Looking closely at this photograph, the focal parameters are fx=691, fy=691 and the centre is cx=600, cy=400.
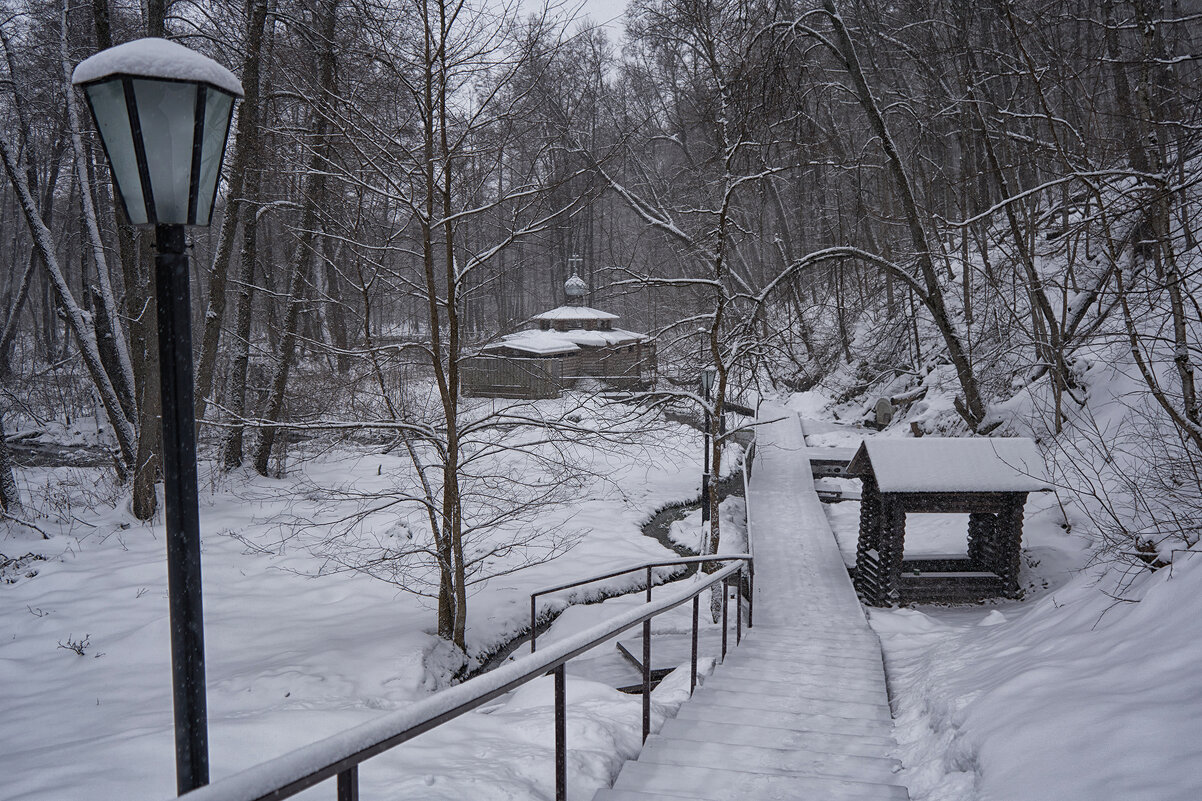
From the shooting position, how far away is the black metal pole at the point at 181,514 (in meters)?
2.05

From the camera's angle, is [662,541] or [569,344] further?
[569,344]

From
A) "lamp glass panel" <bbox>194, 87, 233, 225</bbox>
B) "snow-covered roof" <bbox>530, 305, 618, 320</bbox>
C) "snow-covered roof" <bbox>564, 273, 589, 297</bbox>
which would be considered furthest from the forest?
"snow-covered roof" <bbox>564, 273, 589, 297</bbox>

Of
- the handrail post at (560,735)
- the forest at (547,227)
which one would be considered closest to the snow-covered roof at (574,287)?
the forest at (547,227)

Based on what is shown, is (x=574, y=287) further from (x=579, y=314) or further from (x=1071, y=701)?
(x=1071, y=701)

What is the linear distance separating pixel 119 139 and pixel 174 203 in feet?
0.78

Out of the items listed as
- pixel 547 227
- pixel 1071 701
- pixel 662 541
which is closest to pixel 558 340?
pixel 662 541

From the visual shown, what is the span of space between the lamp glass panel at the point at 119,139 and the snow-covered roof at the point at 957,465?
29.6 feet

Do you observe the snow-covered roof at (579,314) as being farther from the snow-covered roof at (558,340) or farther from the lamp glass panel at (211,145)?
the lamp glass panel at (211,145)

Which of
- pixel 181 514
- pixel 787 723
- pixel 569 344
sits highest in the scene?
pixel 569 344

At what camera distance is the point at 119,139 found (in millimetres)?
2129

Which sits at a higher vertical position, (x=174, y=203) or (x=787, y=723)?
(x=174, y=203)

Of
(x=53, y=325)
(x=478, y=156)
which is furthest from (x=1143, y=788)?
(x=53, y=325)

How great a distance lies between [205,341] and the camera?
12523 millimetres

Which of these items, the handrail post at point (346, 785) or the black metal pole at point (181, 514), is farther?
the black metal pole at point (181, 514)
